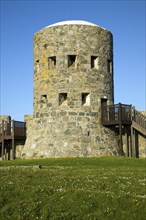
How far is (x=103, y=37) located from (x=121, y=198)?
2066 centimetres

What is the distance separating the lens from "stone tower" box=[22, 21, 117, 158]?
30.2 metres

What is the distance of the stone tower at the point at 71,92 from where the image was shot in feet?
99.2

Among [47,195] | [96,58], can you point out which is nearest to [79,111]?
[96,58]

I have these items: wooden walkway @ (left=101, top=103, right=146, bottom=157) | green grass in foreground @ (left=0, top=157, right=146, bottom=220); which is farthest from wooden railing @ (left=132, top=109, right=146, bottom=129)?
green grass in foreground @ (left=0, top=157, right=146, bottom=220)

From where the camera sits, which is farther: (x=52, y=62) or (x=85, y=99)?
(x=52, y=62)

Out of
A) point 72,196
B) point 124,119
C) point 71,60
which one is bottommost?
point 72,196

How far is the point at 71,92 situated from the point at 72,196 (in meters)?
17.5

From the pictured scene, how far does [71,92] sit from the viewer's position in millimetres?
30672

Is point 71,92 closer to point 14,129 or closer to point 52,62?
point 52,62

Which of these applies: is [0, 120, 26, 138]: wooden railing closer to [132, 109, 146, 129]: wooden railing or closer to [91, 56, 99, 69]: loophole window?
[91, 56, 99, 69]: loophole window

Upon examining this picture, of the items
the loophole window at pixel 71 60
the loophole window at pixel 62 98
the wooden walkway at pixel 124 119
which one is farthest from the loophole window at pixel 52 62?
the wooden walkway at pixel 124 119

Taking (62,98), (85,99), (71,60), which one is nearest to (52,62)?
(71,60)

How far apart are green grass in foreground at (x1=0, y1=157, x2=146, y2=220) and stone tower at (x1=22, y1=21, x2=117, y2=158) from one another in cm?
1195

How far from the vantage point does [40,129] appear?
103 feet
